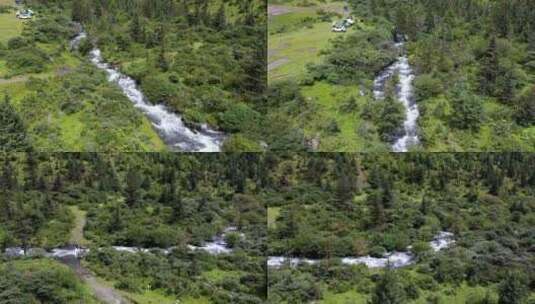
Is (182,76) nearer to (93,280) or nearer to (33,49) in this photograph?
(33,49)

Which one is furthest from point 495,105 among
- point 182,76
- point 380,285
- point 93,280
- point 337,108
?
point 93,280

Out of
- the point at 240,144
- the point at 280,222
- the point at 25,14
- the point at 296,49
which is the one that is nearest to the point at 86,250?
the point at 240,144

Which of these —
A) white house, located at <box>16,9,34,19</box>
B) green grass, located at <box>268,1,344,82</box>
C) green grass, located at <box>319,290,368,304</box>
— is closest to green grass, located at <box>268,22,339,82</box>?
green grass, located at <box>268,1,344,82</box>

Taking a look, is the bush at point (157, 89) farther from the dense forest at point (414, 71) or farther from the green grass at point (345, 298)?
the green grass at point (345, 298)

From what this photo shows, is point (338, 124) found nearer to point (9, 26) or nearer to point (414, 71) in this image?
point (414, 71)

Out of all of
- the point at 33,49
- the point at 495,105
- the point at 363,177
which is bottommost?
the point at 363,177
